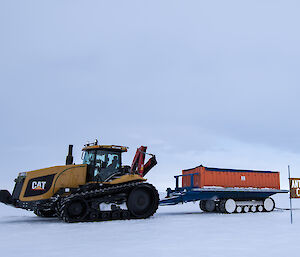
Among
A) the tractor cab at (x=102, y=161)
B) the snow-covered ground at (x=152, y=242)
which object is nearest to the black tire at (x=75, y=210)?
the tractor cab at (x=102, y=161)

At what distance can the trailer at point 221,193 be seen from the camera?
21.2 metres

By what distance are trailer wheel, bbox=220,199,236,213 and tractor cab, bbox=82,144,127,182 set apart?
313 inches

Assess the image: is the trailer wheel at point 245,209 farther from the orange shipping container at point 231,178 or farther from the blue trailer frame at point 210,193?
the orange shipping container at point 231,178

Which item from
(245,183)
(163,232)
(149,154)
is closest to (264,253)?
(163,232)

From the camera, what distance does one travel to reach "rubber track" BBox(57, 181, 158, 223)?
15576 mm

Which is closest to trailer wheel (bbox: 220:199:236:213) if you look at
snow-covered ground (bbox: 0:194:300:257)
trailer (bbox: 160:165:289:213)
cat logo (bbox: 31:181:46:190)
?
trailer (bbox: 160:165:289:213)

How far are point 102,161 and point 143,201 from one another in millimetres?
3086

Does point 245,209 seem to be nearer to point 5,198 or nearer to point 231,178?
point 231,178

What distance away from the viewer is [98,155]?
17.3 metres

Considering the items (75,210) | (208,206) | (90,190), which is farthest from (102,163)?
(208,206)

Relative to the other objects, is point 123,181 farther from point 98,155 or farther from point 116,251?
point 116,251

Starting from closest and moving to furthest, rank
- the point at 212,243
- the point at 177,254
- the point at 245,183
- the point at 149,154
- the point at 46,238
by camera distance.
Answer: the point at 177,254
the point at 212,243
the point at 46,238
the point at 149,154
the point at 245,183

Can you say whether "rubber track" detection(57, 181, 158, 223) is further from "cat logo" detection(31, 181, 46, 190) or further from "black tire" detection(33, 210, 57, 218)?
"black tire" detection(33, 210, 57, 218)

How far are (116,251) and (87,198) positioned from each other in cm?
816
